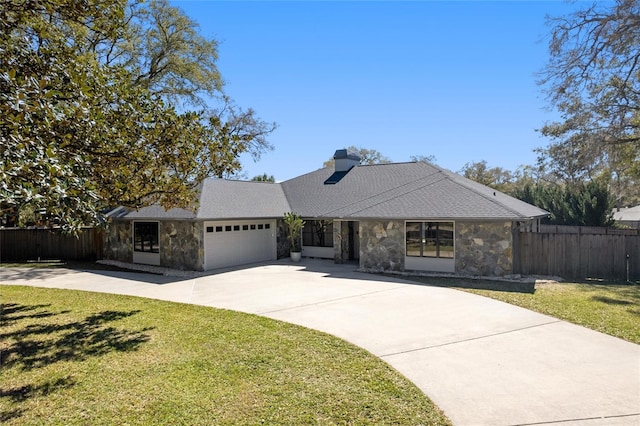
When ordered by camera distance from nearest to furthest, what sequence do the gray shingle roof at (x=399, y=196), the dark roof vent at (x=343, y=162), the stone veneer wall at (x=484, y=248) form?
the stone veneer wall at (x=484, y=248), the gray shingle roof at (x=399, y=196), the dark roof vent at (x=343, y=162)

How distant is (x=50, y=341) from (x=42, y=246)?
16.1 m

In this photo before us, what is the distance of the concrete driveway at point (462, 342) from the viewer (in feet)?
15.3

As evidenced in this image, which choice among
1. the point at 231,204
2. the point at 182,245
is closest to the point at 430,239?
the point at 231,204

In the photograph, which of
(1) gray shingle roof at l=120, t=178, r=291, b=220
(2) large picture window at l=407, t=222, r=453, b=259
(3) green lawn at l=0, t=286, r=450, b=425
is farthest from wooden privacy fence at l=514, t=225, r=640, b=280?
(1) gray shingle roof at l=120, t=178, r=291, b=220

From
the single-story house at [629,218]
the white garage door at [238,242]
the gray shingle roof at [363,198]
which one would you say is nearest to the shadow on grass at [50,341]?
the gray shingle roof at [363,198]

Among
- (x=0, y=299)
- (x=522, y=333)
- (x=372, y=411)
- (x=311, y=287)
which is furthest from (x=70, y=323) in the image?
(x=522, y=333)

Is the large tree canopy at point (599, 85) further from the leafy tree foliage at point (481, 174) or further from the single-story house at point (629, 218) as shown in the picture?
the leafy tree foliage at point (481, 174)

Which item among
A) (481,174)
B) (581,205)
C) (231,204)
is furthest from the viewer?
(481,174)

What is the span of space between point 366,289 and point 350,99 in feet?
43.4

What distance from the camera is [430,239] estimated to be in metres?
14.5

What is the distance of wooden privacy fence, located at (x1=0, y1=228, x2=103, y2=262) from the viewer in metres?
20.0

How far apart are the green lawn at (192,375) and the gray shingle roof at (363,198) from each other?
7478 millimetres

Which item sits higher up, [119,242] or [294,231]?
[294,231]

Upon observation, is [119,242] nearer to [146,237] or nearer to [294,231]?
[146,237]
